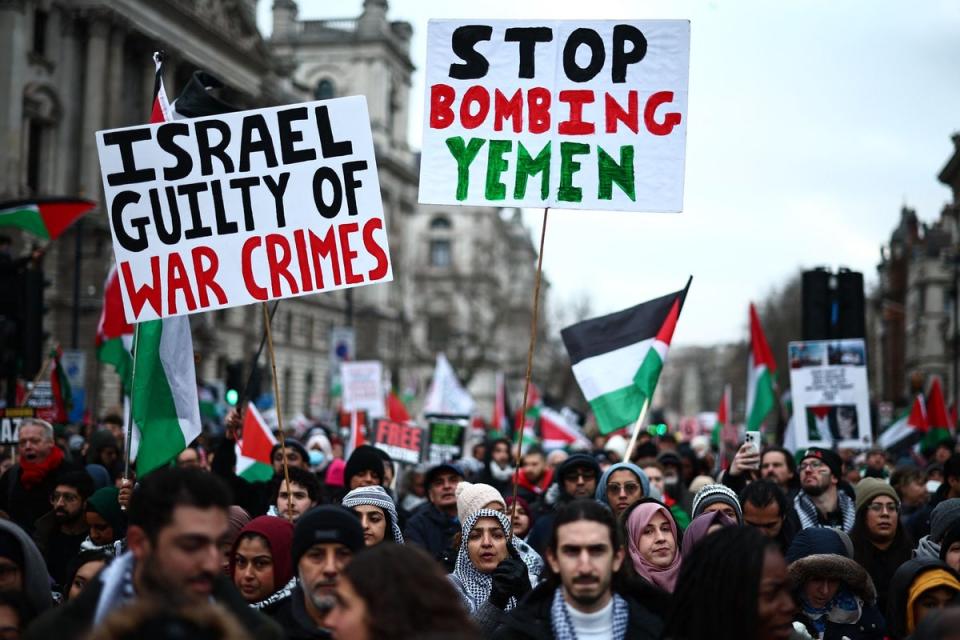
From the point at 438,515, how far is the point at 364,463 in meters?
0.74

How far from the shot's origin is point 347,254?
314 inches

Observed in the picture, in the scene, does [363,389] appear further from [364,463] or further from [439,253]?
[439,253]

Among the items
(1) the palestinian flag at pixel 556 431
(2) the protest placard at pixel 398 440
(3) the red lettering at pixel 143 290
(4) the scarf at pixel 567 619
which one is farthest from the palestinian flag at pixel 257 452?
(1) the palestinian flag at pixel 556 431

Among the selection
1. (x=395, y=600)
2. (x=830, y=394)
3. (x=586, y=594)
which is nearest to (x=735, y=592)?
(x=586, y=594)

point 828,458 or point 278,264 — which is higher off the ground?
point 278,264

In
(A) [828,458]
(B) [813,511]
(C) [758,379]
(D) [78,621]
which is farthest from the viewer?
(C) [758,379]

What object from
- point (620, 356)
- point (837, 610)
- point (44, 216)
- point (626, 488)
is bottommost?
point (837, 610)

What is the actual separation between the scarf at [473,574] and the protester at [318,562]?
5.22ft

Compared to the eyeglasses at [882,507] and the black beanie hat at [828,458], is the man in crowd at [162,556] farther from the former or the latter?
the black beanie hat at [828,458]

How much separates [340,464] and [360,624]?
9.61 m

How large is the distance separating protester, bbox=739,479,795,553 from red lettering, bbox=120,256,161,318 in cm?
343

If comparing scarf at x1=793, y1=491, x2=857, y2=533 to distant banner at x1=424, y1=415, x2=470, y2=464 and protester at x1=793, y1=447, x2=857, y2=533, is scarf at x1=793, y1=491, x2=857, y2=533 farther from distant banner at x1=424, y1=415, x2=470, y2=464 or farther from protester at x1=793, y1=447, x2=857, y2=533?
distant banner at x1=424, y1=415, x2=470, y2=464

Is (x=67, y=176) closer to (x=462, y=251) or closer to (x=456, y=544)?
(x=456, y=544)

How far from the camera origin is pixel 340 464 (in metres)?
13.5
